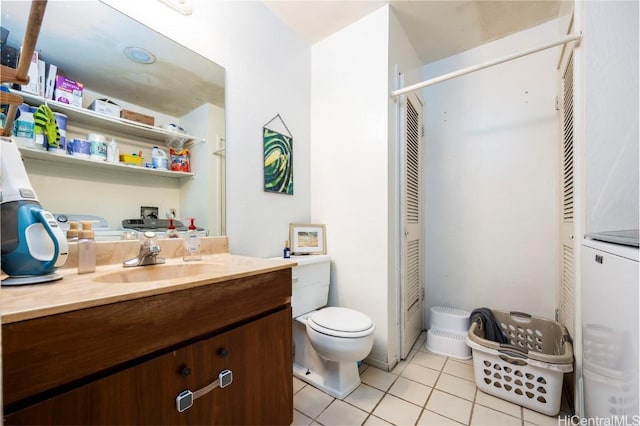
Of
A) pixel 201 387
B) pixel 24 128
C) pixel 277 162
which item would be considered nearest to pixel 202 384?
pixel 201 387

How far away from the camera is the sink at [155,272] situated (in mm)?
892

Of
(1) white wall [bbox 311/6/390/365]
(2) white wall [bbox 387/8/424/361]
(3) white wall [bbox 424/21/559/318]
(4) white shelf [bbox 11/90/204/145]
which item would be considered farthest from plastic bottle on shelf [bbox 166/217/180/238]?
(3) white wall [bbox 424/21/559/318]

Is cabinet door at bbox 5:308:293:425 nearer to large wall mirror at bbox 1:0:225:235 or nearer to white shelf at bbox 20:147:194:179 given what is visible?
large wall mirror at bbox 1:0:225:235

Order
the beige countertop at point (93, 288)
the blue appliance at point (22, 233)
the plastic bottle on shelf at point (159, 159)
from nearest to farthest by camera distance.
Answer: the beige countertop at point (93, 288), the blue appliance at point (22, 233), the plastic bottle on shelf at point (159, 159)

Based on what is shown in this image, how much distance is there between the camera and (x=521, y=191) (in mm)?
1941

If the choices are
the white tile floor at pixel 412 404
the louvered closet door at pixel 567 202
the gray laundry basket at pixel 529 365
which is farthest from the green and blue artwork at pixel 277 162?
the louvered closet door at pixel 567 202

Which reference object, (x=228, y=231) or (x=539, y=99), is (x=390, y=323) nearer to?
(x=228, y=231)

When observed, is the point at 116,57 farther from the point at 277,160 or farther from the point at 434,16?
the point at 434,16

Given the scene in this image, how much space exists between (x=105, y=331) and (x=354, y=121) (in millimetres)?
1691

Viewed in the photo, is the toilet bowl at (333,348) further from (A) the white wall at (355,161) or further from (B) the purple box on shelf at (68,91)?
(B) the purple box on shelf at (68,91)

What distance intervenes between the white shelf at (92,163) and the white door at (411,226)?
4.58 feet

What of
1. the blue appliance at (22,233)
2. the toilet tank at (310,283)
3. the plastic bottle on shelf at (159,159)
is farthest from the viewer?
the toilet tank at (310,283)

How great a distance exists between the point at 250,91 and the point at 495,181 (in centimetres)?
196

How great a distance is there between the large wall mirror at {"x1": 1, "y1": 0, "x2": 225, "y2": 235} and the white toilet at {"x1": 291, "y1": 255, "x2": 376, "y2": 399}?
65 cm
